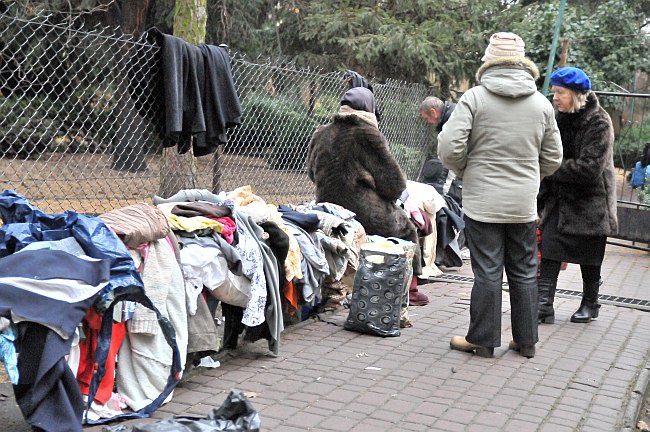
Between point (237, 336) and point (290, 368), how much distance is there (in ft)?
1.58

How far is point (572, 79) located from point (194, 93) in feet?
8.93

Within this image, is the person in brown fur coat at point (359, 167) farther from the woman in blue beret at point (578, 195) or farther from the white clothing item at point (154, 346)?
the white clothing item at point (154, 346)

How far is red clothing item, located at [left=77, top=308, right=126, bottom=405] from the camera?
4.17 metres

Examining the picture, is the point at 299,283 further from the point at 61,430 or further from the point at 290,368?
the point at 61,430

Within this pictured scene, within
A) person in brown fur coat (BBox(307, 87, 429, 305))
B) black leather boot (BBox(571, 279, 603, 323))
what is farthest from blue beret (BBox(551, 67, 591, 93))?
black leather boot (BBox(571, 279, 603, 323))

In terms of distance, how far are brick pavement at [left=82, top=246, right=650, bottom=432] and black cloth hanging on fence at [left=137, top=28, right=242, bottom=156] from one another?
146cm

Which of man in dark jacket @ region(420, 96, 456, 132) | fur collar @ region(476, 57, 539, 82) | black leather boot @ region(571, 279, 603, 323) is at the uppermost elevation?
fur collar @ region(476, 57, 539, 82)

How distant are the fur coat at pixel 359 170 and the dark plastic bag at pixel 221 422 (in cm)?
373

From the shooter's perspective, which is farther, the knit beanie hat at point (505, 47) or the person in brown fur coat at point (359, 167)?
the person in brown fur coat at point (359, 167)

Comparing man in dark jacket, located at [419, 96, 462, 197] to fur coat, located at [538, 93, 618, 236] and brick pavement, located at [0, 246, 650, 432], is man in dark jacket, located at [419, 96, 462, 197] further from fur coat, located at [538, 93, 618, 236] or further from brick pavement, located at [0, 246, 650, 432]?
brick pavement, located at [0, 246, 650, 432]

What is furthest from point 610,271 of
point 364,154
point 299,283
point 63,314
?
point 63,314

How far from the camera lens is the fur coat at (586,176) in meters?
6.52

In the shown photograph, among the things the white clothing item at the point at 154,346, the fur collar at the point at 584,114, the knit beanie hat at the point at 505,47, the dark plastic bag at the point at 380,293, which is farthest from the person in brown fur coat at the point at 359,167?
the white clothing item at the point at 154,346

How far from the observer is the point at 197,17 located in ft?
27.3
